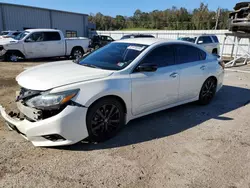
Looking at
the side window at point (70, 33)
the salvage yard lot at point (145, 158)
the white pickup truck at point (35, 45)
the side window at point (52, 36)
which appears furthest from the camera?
the side window at point (70, 33)

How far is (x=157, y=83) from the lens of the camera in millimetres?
4121

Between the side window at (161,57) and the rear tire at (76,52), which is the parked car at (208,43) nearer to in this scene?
the rear tire at (76,52)

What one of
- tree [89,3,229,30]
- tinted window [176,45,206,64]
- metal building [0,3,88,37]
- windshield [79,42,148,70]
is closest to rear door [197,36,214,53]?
tinted window [176,45,206,64]

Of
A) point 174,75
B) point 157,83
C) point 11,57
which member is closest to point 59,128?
point 157,83

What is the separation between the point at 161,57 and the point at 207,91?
191 centimetres

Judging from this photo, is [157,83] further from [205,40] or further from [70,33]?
[70,33]

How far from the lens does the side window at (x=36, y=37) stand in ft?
41.6

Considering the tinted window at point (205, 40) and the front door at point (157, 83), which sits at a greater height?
the tinted window at point (205, 40)

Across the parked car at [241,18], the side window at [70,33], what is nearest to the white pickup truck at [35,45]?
the parked car at [241,18]

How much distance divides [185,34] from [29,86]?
24.1 m

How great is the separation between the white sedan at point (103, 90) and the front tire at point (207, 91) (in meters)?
0.37

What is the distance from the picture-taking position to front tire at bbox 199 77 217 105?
5449 millimetres

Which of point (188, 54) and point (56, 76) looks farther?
point (188, 54)

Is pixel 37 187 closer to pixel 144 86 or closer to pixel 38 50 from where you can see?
pixel 144 86
